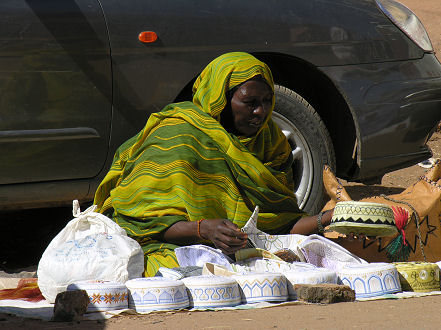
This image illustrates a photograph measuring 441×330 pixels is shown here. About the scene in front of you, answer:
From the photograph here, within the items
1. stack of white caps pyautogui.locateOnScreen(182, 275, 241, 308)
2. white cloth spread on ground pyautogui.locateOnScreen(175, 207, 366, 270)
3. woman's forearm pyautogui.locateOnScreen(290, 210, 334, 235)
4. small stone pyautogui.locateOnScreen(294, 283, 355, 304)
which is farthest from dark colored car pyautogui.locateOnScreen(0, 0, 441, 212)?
small stone pyautogui.locateOnScreen(294, 283, 355, 304)

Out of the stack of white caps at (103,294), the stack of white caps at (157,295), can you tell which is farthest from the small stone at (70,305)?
the stack of white caps at (157,295)

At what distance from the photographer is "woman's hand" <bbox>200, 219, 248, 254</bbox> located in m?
3.74

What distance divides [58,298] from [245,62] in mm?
1614

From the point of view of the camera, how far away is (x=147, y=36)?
190 inches

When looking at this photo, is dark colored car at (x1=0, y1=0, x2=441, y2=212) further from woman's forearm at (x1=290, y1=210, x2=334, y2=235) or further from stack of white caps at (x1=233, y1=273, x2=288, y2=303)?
stack of white caps at (x1=233, y1=273, x2=288, y2=303)

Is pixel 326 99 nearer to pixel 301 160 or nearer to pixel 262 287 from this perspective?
pixel 301 160

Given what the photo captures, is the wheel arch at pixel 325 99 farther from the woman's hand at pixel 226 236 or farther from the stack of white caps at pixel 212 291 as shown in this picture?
the stack of white caps at pixel 212 291

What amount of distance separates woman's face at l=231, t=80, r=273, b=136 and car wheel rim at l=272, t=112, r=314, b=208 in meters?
0.92

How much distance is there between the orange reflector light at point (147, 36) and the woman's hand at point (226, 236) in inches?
54.9

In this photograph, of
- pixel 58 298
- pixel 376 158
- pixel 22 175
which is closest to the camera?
pixel 58 298

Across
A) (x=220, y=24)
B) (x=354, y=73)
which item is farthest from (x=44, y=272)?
(x=354, y=73)

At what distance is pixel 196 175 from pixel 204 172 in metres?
0.05

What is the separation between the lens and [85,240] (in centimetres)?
377

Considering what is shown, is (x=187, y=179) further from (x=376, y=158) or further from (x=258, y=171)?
(x=376, y=158)
